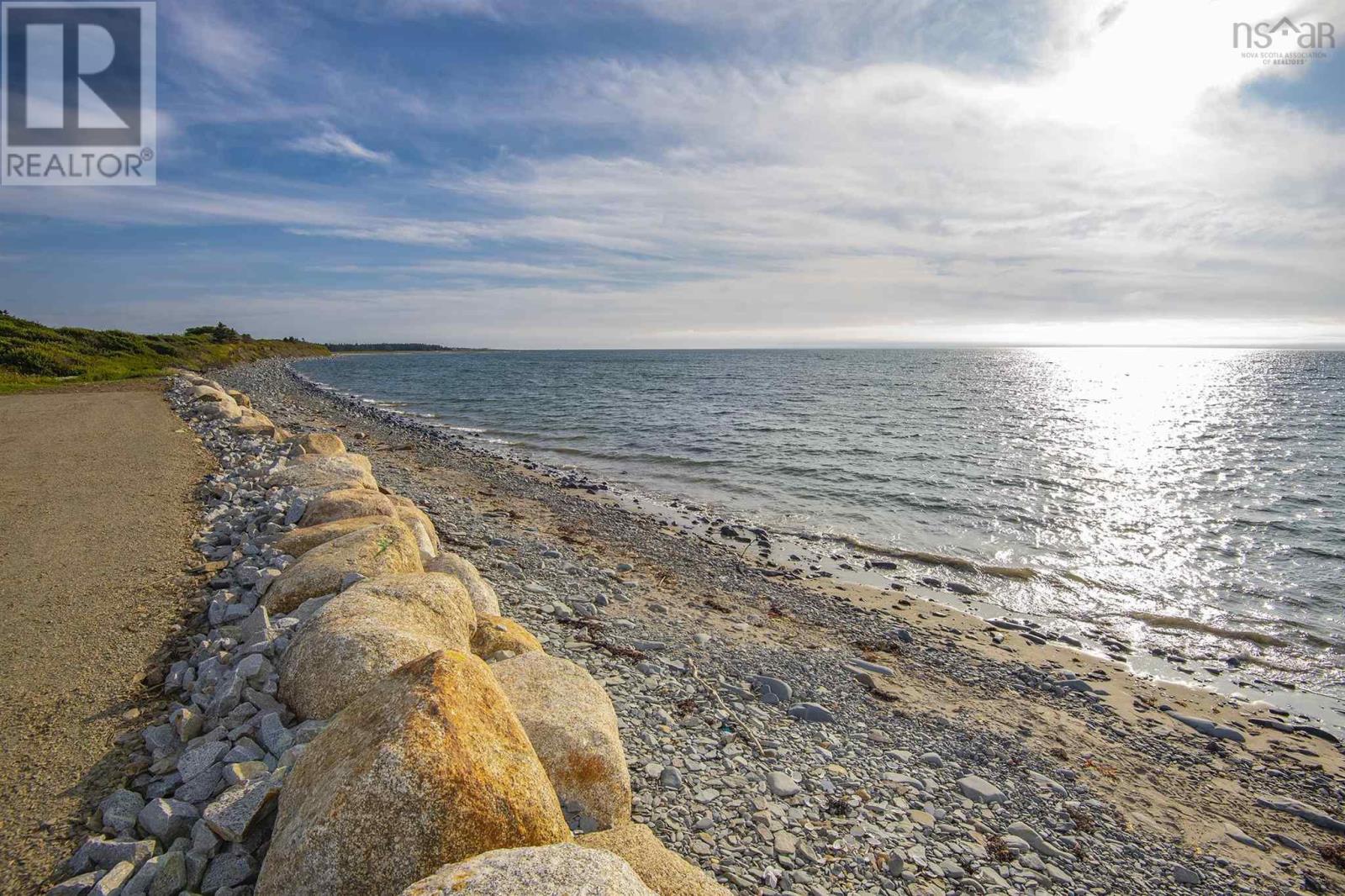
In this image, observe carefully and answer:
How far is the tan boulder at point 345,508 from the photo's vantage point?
795 centimetres

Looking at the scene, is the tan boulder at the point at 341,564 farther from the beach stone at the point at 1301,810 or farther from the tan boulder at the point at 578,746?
the beach stone at the point at 1301,810

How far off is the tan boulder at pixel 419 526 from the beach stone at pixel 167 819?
13.1 ft

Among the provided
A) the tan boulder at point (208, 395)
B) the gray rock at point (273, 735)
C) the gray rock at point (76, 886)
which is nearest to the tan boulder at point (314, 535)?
the gray rock at point (273, 735)

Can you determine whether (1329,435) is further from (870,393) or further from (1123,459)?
(870,393)

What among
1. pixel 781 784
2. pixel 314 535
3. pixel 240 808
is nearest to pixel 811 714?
pixel 781 784

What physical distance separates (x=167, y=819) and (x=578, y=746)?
2.14 meters

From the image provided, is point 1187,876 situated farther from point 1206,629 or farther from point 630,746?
point 1206,629

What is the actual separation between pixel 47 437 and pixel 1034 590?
22.0m

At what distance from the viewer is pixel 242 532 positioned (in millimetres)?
7871

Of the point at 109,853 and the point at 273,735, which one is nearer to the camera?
the point at 109,853

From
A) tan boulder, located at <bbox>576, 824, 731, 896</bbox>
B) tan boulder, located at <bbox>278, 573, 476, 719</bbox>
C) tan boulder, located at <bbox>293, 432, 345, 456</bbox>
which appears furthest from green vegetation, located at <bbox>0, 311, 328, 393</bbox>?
tan boulder, located at <bbox>576, 824, 731, 896</bbox>

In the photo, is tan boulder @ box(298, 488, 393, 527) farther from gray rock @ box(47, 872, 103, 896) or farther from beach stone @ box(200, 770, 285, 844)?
gray rock @ box(47, 872, 103, 896)

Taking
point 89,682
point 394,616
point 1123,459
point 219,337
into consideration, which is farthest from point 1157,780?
point 219,337

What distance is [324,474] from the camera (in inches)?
416
